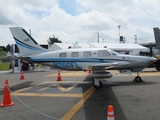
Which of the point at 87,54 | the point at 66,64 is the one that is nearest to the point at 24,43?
the point at 66,64

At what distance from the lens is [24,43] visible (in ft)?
39.4

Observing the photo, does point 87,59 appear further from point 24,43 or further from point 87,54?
point 24,43

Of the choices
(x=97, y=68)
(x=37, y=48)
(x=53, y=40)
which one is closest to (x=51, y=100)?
(x=97, y=68)

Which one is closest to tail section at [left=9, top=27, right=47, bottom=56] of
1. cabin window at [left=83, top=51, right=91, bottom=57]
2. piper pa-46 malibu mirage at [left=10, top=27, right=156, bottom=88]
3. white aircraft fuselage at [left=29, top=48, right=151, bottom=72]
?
piper pa-46 malibu mirage at [left=10, top=27, right=156, bottom=88]

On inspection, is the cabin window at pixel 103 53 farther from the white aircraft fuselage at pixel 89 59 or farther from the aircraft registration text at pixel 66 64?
the aircraft registration text at pixel 66 64

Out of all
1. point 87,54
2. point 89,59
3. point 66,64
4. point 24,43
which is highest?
point 24,43

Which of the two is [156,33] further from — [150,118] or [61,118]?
[61,118]

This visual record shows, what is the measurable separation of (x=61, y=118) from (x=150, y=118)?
2.50m

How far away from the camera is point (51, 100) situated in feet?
24.9

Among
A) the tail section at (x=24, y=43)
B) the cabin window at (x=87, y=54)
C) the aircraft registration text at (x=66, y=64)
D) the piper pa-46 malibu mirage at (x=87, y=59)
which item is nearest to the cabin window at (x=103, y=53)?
the piper pa-46 malibu mirage at (x=87, y=59)

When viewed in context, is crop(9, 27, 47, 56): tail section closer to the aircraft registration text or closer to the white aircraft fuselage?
the white aircraft fuselage

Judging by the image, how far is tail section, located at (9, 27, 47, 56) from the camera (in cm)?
1191

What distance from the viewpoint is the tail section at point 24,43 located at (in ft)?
39.1

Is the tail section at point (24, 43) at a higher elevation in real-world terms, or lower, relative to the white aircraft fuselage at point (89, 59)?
higher
